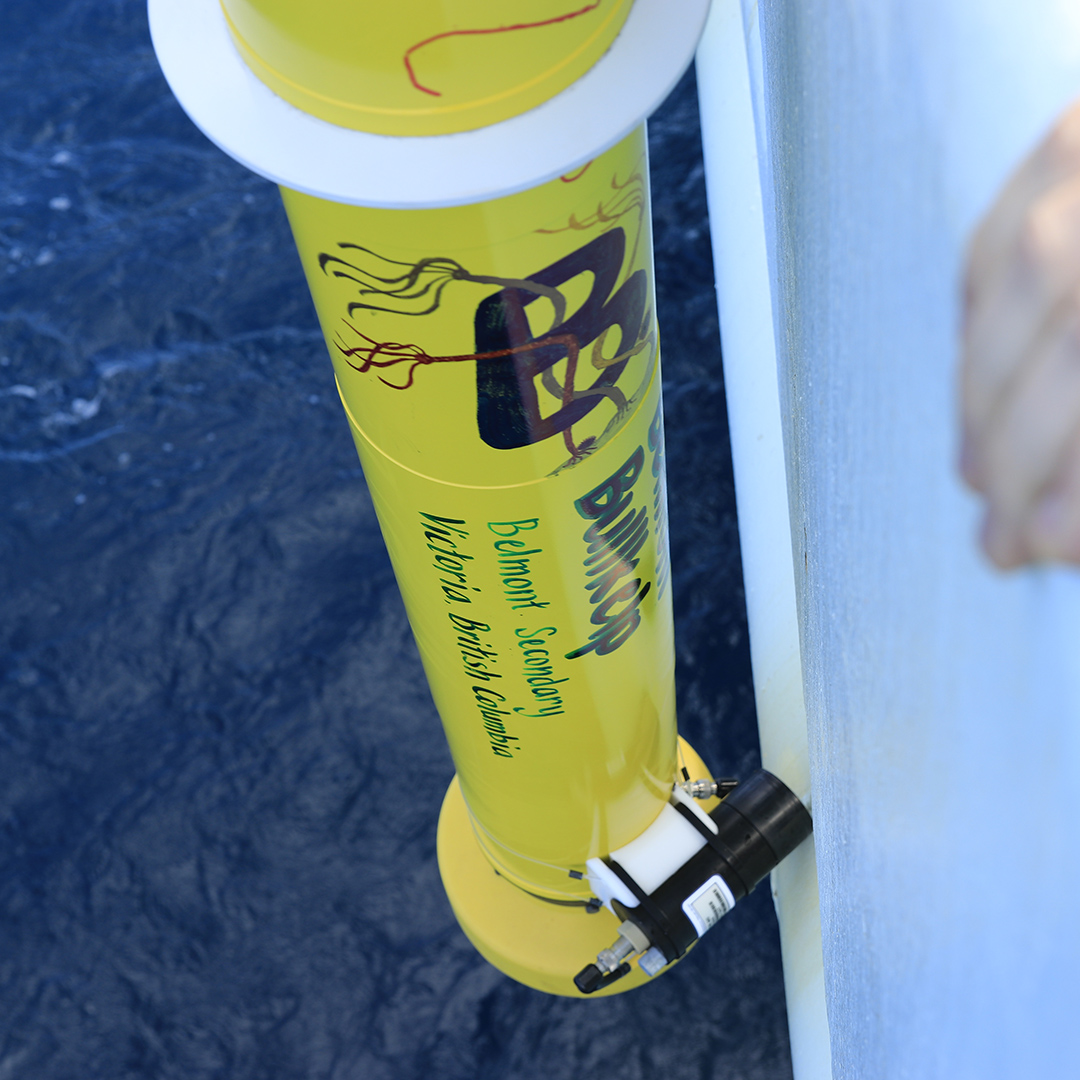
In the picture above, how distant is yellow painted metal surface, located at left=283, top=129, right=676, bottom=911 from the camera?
0.84 meters

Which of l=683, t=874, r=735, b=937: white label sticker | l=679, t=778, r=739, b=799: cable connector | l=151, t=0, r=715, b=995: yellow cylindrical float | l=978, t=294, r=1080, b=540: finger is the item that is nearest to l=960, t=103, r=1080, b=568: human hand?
l=978, t=294, r=1080, b=540: finger

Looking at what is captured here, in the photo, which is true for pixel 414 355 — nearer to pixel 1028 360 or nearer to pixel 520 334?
pixel 520 334

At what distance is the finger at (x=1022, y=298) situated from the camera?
1.30ft

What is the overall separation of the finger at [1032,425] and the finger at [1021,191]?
0.05m

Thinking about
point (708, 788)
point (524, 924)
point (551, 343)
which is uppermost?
point (551, 343)

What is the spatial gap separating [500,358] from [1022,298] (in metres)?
0.53

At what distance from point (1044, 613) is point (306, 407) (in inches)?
88.7

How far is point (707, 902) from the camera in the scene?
1512 millimetres

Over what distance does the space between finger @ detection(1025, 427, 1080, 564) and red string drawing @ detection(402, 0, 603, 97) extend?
18.7 inches

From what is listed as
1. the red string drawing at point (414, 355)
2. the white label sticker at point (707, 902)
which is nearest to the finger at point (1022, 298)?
the red string drawing at point (414, 355)

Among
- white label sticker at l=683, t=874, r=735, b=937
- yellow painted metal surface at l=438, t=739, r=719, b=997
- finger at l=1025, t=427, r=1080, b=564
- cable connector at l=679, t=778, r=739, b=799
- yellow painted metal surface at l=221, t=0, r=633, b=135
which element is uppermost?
yellow painted metal surface at l=221, t=0, r=633, b=135

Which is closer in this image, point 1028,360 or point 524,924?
point 1028,360

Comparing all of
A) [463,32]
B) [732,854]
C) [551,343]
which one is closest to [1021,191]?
[463,32]

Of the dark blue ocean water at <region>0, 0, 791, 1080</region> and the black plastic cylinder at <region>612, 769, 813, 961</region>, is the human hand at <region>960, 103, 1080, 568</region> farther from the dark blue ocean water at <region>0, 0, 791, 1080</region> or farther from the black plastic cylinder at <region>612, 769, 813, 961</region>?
the dark blue ocean water at <region>0, 0, 791, 1080</region>
